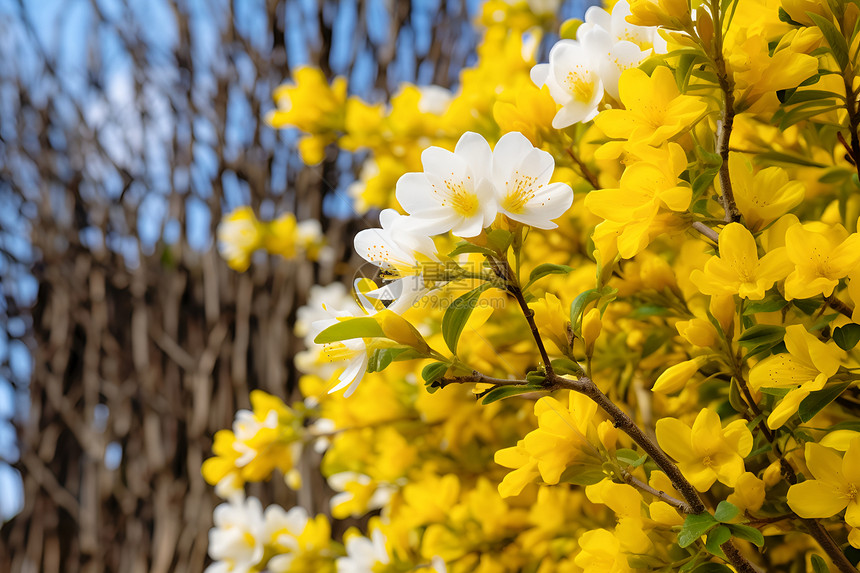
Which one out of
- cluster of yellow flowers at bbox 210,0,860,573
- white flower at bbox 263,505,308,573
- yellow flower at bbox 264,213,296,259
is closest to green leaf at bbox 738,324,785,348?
cluster of yellow flowers at bbox 210,0,860,573

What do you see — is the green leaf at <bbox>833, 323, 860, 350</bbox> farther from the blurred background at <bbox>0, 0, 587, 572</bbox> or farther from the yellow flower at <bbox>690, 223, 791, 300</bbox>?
the blurred background at <bbox>0, 0, 587, 572</bbox>

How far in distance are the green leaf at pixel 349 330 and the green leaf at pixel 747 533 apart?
0.20 m

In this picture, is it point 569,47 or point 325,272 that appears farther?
point 325,272

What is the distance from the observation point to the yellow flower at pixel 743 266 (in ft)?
1.06

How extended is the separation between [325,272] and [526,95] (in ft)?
2.90

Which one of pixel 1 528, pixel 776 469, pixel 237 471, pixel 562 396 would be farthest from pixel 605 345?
pixel 1 528

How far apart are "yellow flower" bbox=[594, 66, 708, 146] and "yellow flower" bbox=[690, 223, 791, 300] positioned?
0.06m

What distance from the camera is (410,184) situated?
1.16 feet

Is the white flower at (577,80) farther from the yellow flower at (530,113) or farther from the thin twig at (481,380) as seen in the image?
the thin twig at (481,380)

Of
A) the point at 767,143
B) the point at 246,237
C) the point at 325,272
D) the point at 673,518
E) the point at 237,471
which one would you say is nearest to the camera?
the point at 673,518

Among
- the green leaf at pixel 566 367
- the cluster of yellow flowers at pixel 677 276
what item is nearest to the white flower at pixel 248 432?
the cluster of yellow flowers at pixel 677 276

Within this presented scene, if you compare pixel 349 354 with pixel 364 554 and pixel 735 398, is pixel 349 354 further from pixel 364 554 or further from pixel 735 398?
pixel 364 554

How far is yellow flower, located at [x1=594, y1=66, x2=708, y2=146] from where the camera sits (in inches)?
13.3

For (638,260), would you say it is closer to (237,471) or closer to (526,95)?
(526,95)
